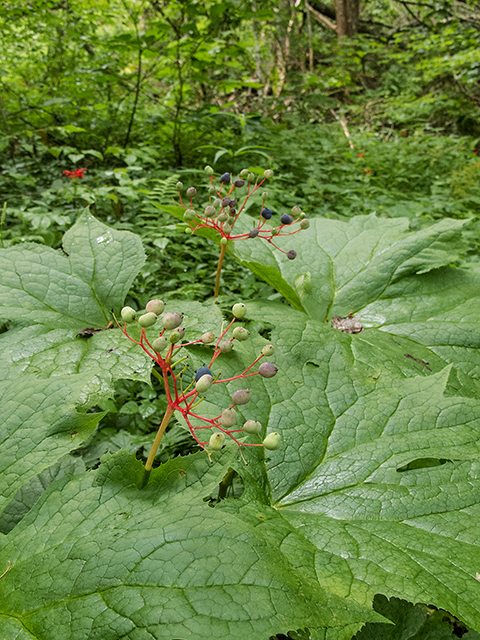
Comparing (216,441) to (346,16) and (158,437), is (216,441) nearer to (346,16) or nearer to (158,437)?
(158,437)

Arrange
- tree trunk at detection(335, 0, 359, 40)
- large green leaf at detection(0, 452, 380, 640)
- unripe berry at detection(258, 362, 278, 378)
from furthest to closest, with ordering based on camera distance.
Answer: tree trunk at detection(335, 0, 359, 40), unripe berry at detection(258, 362, 278, 378), large green leaf at detection(0, 452, 380, 640)

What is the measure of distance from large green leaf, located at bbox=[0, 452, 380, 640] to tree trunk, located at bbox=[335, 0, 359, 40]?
12.4 meters

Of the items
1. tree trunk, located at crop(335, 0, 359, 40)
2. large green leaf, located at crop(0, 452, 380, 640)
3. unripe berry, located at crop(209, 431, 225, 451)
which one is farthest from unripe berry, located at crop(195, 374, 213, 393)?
tree trunk, located at crop(335, 0, 359, 40)

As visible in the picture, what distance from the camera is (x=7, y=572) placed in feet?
2.70

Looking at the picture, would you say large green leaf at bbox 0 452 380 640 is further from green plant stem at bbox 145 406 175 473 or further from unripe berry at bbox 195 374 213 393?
unripe berry at bbox 195 374 213 393

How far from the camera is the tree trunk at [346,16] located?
33.8ft

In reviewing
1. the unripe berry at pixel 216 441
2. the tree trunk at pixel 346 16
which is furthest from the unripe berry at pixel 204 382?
the tree trunk at pixel 346 16

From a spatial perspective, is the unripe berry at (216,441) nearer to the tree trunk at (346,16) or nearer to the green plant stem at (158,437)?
the green plant stem at (158,437)

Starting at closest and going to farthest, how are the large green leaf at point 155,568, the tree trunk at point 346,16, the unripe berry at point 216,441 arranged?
the large green leaf at point 155,568, the unripe berry at point 216,441, the tree trunk at point 346,16

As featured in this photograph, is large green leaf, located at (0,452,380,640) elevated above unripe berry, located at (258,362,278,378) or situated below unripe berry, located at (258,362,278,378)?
below

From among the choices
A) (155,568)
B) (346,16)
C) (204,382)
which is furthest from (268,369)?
(346,16)

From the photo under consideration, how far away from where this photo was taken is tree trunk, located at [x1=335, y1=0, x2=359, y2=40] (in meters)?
10.3

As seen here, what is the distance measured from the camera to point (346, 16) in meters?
10.3

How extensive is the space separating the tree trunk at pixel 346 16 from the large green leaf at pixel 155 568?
40.6 ft
